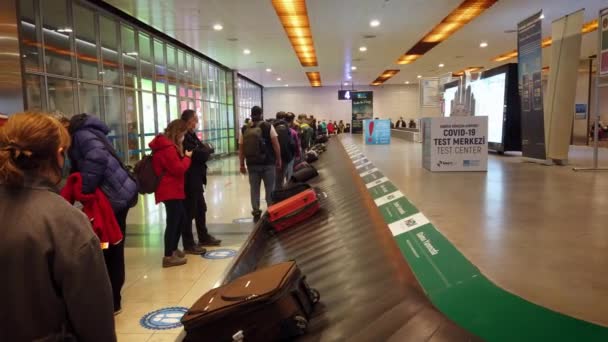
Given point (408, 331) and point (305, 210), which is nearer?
point (408, 331)

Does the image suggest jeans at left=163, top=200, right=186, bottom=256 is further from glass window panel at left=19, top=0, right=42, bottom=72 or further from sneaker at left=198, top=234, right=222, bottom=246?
glass window panel at left=19, top=0, right=42, bottom=72

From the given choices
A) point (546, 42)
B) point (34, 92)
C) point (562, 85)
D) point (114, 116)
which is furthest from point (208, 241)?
point (546, 42)

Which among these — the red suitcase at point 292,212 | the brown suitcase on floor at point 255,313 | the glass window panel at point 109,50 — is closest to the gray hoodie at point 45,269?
the brown suitcase on floor at point 255,313

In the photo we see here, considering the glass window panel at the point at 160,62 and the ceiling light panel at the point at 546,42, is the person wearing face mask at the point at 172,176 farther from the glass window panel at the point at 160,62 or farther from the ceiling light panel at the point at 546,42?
the glass window panel at the point at 160,62

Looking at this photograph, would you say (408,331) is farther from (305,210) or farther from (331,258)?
(305,210)

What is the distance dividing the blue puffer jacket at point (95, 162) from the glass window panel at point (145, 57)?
9.48 m

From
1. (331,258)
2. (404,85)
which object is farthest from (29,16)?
(404,85)

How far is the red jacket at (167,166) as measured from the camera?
4.54 m

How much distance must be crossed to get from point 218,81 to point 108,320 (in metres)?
19.7

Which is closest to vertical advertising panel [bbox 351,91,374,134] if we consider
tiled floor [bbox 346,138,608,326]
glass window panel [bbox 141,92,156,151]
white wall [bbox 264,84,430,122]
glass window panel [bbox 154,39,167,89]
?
white wall [bbox 264,84,430,122]

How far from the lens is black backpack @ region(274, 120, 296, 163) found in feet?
23.5

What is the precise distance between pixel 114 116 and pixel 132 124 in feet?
3.03

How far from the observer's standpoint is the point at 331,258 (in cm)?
297

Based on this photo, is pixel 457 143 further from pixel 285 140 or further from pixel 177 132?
pixel 285 140
